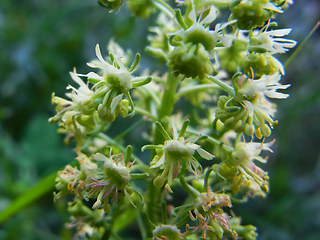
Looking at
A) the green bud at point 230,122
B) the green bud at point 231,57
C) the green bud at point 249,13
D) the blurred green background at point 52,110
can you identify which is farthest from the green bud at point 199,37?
the blurred green background at point 52,110

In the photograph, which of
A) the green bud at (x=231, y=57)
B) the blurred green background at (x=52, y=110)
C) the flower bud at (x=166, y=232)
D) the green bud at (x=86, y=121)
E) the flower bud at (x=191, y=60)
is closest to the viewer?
the flower bud at (x=191, y=60)

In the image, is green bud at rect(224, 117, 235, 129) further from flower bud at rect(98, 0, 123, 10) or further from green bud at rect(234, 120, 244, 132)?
flower bud at rect(98, 0, 123, 10)

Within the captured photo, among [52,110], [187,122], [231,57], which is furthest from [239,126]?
[52,110]

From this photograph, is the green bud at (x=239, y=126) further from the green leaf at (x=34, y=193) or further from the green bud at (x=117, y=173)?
the green leaf at (x=34, y=193)

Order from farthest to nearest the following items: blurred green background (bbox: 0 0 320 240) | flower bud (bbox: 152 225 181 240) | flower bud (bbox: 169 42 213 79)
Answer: blurred green background (bbox: 0 0 320 240), flower bud (bbox: 152 225 181 240), flower bud (bbox: 169 42 213 79)

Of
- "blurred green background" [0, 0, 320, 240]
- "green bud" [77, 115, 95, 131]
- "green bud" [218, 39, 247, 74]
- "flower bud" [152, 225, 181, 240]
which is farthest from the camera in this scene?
"blurred green background" [0, 0, 320, 240]

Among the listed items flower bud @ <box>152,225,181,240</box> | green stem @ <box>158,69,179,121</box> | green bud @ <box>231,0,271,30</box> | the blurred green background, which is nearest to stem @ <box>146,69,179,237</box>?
green stem @ <box>158,69,179,121</box>

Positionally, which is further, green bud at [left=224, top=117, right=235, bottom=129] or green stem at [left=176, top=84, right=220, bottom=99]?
green stem at [left=176, top=84, right=220, bottom=99]

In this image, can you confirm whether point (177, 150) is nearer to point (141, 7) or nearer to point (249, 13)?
point (249, 13)

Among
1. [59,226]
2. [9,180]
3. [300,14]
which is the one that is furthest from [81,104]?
[300,14]

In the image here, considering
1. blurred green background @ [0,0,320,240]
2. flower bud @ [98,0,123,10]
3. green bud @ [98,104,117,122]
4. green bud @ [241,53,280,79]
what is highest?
flower bud @ [98,0,123,10]
